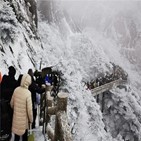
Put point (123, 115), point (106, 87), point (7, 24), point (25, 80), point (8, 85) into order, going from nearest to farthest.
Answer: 1. point (25, 80)
2. point (8, 85)
3. point (7, 24)
4. point (123, 115)
5. point (106, 87)

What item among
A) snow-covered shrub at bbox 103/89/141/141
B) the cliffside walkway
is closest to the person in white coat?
the cliffside walkway

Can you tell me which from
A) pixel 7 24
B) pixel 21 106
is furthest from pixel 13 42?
pixel 21 106

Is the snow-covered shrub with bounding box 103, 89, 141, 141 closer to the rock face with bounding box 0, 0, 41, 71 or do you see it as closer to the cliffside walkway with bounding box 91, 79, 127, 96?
the cliffside walkway with bounding box 91, 79, 127, 96

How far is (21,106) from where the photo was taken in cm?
A: 463

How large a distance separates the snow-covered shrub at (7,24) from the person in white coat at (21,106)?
9649 millimetres

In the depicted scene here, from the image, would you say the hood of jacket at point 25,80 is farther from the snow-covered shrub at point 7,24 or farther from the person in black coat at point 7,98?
the snow-covered shrub at point 7,24

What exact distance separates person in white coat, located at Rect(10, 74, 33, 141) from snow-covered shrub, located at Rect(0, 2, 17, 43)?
31.7ft

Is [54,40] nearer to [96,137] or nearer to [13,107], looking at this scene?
[96,137]

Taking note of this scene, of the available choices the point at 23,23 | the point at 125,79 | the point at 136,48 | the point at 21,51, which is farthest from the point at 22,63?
the point at 136,48

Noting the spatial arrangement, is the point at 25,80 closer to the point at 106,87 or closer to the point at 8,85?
the point at 8,85

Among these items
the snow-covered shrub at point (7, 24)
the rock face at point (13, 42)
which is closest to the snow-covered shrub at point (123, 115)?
the rock face at point (13, 42)

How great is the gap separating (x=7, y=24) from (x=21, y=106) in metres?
9.93

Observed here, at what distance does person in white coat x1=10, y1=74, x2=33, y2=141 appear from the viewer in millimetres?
4613

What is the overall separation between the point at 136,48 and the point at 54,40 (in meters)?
28.7
